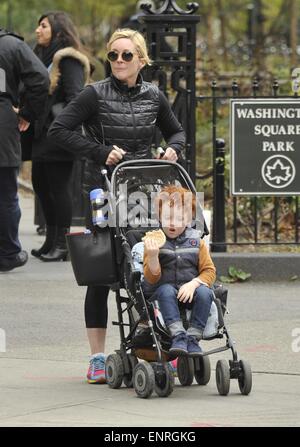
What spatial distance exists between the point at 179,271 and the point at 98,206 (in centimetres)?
60

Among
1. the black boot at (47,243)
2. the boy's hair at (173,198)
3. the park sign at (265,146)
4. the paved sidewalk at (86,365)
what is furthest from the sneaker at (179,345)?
the black boot at (47,243)

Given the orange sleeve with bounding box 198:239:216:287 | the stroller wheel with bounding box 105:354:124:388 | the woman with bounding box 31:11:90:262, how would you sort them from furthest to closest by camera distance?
the woman with bounding box 31:11:90:262, the stroller wheel with bounding box 105:354:124:388, the orange sleeve with bounding box 198:239:216:287

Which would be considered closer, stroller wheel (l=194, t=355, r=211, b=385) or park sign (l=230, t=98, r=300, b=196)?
stroller wheel (l=194, t=355, r=211, b=385)

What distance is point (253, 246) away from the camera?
1239 cm

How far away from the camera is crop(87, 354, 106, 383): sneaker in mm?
7648

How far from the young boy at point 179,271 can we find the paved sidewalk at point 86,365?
1.19 feet

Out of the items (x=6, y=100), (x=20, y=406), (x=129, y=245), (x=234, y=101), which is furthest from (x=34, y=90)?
(x=20, y=406)

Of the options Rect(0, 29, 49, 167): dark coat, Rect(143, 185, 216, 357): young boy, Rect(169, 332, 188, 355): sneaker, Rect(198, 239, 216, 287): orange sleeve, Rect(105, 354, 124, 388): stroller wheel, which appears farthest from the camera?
Rect(0, 29, 49, 167): dark coat

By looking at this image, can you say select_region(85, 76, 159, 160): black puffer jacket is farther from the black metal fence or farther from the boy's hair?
the black metal fence

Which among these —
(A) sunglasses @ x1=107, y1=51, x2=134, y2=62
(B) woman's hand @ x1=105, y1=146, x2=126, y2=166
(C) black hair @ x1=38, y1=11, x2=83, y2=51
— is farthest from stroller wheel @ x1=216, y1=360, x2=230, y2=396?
(C) black hair @ x1=38, y1=11, x2=83, y2=51

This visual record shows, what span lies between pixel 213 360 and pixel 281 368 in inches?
19.3

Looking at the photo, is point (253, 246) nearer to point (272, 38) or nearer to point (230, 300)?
point (230, 300)

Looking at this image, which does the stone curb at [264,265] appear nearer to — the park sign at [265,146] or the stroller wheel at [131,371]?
the park sign at [265,146]

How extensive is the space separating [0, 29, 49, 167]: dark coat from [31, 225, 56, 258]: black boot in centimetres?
120
